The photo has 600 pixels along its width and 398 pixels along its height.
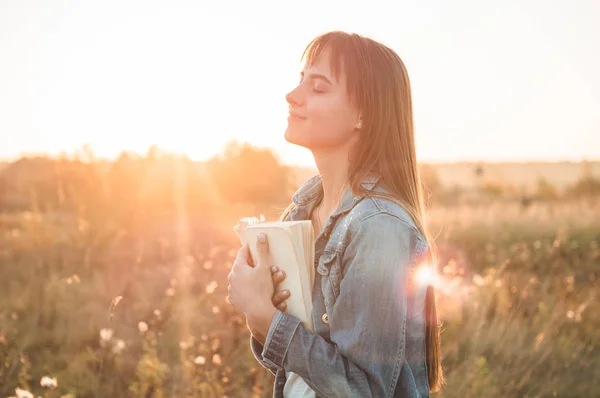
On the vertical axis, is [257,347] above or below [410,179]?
below

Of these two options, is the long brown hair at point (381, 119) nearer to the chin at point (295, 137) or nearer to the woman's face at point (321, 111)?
the woman's face at point (321, 111)

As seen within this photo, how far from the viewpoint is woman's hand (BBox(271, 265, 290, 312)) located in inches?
69.3

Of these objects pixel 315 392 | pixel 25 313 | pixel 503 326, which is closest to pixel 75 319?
pixel 25 313

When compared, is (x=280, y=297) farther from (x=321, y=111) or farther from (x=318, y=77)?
(x=318, y=77)

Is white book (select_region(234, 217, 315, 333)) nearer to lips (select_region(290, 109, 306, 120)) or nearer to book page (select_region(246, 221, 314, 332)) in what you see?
book page (select_region(246, 221, 314, 332))

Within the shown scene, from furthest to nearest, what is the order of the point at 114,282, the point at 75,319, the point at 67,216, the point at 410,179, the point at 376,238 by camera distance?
the point at 67,216
the point at 114,282
the point at 75,319
the point at 410,179
the point at 376,238

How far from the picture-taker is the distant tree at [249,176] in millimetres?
17031

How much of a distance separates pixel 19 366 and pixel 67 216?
Result: 536cm

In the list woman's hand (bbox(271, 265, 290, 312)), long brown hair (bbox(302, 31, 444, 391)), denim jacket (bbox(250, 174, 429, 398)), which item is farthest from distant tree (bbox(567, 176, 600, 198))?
woman's hand (bbox(271, 265, 290, 312))

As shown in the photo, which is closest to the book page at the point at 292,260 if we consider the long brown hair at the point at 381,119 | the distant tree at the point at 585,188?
the long brown hair at the point at 381,119

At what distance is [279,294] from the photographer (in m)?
1.77

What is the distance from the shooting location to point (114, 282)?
6.18m

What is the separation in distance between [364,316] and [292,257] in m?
0.30

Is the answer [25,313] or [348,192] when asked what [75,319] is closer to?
[25,313]
